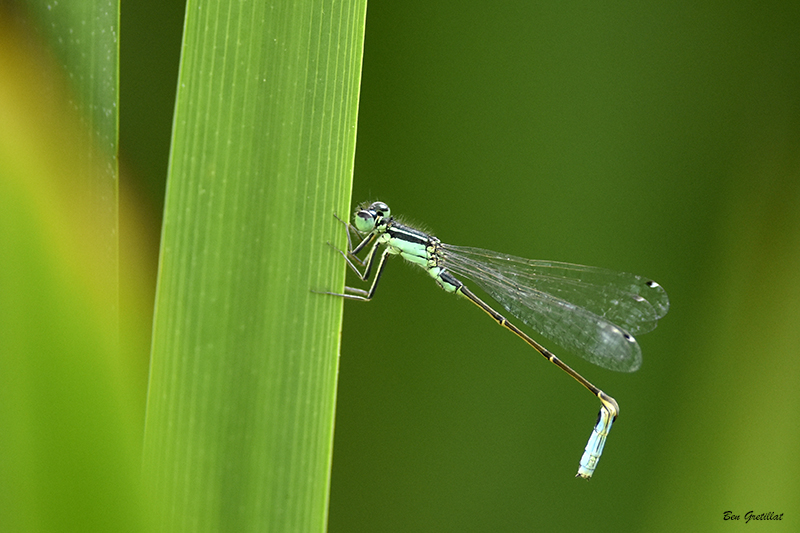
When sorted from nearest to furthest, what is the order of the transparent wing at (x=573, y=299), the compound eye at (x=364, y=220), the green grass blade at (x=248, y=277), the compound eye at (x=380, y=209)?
the green grass blade at (x=248, y=277)
the compound eye at (x=364, y=220)
the compound eye at (x=380, y=209)
the transparent wing at (x=573, y=299)

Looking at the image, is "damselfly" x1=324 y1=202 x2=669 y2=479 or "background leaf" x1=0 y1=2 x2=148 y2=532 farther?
"damselfly" x1=324 y1=202 x2=669 y2=479

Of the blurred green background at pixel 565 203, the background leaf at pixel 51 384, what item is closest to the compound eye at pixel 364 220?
the blurred green background at pixel 565 203

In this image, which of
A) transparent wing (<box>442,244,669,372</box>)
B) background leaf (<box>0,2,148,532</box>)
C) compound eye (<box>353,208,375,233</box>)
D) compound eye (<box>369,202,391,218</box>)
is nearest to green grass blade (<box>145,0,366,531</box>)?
background leaf (<box>0,2,148,532</box>)

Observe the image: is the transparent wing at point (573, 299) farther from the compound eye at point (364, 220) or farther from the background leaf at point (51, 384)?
the background leaf at point (51, 384)

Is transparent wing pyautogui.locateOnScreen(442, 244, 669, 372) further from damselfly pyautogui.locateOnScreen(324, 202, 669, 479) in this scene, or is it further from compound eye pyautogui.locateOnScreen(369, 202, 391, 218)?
compound eye pyautogui.locateOnScreen(369, 202, 391, 218)

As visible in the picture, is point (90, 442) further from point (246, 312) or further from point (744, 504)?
point (744, 504)

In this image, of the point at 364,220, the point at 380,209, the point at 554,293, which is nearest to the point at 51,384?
the point at 364,220

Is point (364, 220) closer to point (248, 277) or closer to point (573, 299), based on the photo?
point (248, 277)
